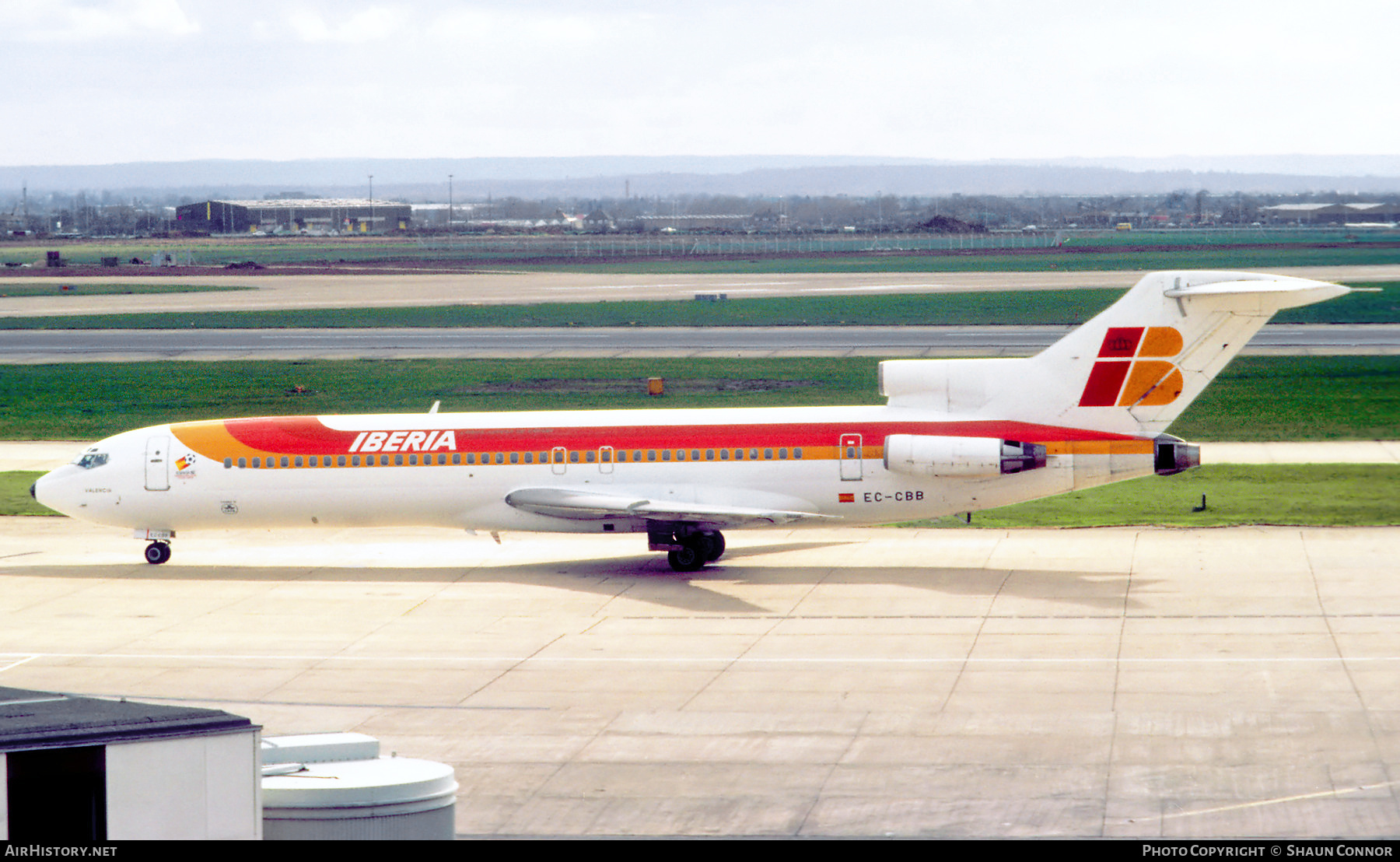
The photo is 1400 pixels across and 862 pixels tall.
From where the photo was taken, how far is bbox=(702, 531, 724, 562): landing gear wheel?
36.4 meters

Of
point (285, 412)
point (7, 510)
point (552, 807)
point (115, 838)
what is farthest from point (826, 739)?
point (285, 412)

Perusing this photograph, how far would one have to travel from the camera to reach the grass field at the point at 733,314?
8675 centimetres

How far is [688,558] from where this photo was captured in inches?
1423

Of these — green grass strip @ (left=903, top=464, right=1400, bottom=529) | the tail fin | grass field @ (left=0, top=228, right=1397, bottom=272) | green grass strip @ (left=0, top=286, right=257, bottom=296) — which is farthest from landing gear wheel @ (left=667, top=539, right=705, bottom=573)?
green grass strip @ (left=0, top=286, right=257, bottom=296)

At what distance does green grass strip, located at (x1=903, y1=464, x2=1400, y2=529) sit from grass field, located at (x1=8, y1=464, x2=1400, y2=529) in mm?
21

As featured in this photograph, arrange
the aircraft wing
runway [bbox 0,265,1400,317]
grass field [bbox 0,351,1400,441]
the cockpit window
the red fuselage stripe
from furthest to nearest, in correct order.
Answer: runway [bbox 0,265,1400,317]
grass field [bbox 0,351,1400,441]
the cockpit window
the red fuselage stripe
the aircraft wing

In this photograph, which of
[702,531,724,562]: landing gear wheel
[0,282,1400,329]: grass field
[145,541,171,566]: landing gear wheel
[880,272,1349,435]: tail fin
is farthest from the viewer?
[0,282,1400,329]: grass field

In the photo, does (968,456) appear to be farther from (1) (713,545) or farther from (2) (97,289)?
(2) (97,289)

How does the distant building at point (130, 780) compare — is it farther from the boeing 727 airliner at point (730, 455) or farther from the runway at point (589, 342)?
the runway at point (589, 342)

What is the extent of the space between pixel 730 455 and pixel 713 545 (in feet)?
7.51

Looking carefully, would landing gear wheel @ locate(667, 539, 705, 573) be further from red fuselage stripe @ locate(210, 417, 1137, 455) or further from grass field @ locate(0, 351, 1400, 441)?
grass field @ locate(0, 351, 1400, 441)

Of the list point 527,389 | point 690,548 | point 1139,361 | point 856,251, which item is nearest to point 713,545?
point 690,548

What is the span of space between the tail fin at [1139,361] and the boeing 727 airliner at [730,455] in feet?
0.12

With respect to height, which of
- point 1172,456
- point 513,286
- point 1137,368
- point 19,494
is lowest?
point 19,494
